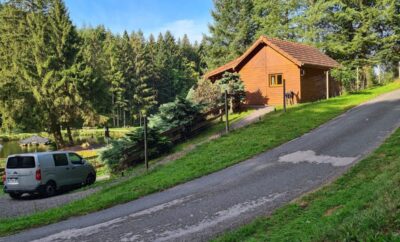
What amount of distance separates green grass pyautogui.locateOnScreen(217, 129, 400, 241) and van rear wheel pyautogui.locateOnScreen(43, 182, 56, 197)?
10.4 meters

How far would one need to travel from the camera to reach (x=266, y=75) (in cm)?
3195

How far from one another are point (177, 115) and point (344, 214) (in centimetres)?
1647

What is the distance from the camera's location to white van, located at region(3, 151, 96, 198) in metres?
15.7

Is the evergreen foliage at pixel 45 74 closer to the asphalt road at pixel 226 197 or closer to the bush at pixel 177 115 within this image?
the bush at pixel 177 115

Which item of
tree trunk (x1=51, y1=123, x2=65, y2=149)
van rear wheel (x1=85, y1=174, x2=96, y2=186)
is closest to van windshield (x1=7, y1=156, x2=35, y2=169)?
van rear wheel (x1=85, y1=174, x2=96, y2=186)

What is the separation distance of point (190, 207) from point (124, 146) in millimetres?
10000

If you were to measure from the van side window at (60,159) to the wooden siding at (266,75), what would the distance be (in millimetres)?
18441

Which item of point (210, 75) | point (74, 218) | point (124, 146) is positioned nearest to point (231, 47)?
point (210, 75)

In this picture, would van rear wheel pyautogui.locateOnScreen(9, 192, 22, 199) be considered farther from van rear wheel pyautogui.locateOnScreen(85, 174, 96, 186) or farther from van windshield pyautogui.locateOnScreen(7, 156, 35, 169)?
van rear wheel pyautogui.locateOnScreen(85, 174, 96, 186)

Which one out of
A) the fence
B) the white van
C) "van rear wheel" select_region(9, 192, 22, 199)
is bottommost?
"van rear wheel" select_region(9, 192, 22, 199)

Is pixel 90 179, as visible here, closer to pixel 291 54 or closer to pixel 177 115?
pixel 177 115

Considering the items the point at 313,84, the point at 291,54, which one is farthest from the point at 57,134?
the point at 313,84

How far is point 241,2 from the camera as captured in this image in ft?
204

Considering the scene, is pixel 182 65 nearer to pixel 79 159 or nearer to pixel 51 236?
pixel 79 159
